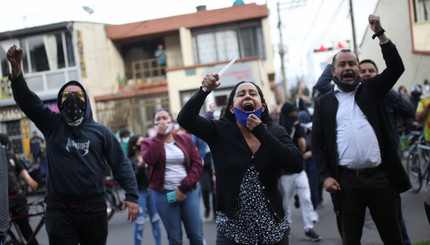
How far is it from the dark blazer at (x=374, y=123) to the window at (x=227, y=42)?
2046 cm

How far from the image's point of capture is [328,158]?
373 cm

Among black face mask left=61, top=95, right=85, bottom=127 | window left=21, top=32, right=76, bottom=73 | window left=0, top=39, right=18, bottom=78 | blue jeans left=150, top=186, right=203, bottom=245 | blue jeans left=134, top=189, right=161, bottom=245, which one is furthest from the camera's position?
window left=21, top=32, right=76, bottom=73

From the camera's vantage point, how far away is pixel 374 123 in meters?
3.52

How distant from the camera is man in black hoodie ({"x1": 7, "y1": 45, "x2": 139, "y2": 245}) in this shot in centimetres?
366

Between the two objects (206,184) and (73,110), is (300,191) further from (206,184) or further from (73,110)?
(73,110)

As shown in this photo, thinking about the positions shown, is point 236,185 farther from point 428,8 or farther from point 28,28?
point 28,28

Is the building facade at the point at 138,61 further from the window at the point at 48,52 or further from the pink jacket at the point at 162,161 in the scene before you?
the pink jacket at the point at 162,161

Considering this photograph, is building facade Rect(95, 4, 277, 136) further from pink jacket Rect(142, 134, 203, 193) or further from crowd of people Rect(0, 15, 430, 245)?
crowd of people Rect(0, 15, 430, 245)

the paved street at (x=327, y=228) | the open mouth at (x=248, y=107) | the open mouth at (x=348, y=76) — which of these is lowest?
the paved street at (x=327, y=228)

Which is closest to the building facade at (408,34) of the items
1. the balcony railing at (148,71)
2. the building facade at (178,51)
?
the building facade at (178,51)

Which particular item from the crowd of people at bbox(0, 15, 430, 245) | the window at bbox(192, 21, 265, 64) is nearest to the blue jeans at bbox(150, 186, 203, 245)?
the crowd of people at bbox(0, 15, 430, 245)

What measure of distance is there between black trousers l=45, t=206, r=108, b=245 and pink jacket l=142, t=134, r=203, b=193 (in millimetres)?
1380

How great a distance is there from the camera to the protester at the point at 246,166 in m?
3.01

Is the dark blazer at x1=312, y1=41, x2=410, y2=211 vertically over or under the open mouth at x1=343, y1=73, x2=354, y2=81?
under
